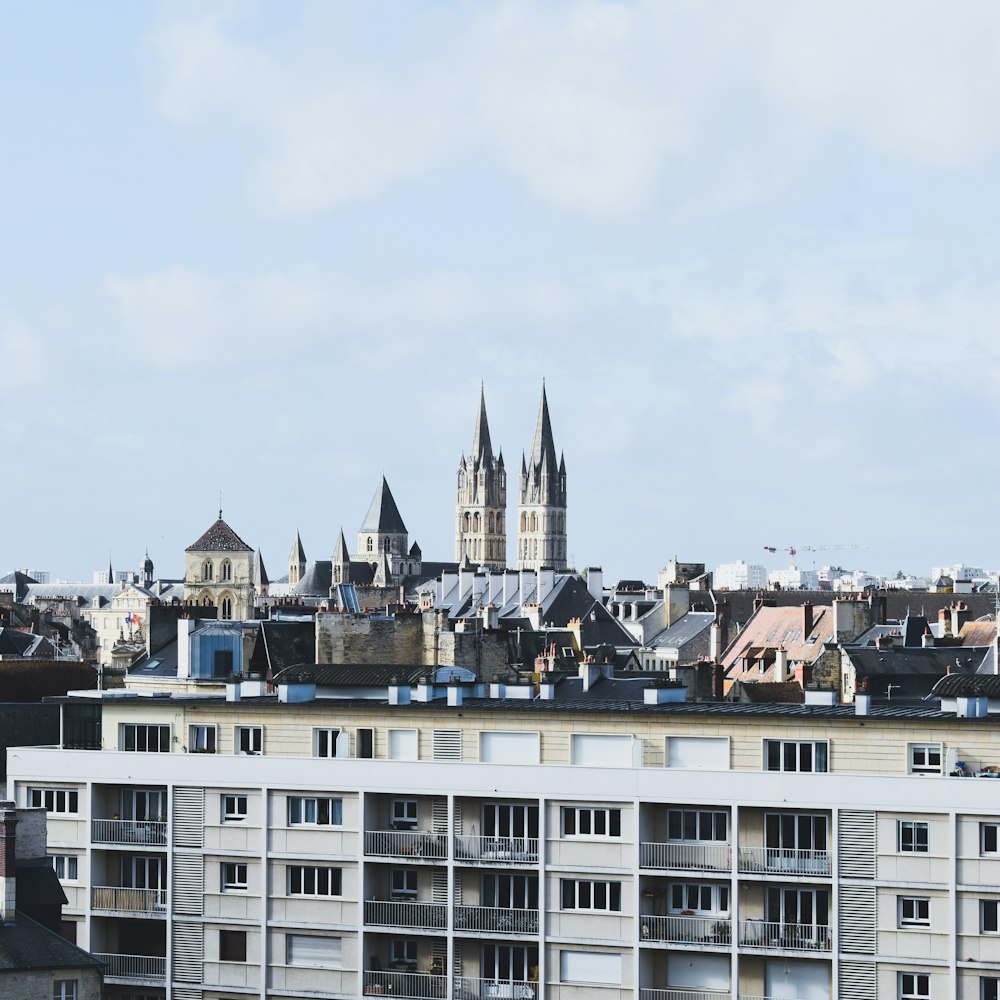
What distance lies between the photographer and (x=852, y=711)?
4184cm

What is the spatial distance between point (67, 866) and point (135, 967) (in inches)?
98.2

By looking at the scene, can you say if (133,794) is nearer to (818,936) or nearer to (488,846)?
(488,846)

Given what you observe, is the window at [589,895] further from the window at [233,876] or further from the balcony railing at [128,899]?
the balcony railing at [128,899]

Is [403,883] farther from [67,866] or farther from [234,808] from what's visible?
[67,866]

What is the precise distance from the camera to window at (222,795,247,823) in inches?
1695

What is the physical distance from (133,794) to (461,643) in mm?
28636

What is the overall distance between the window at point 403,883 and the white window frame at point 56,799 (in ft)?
22.5

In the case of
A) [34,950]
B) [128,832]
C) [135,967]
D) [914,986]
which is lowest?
[135,967]

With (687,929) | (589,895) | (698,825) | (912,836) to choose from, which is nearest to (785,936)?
(687,929)

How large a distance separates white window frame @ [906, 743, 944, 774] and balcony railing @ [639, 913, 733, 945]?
4.41 meters

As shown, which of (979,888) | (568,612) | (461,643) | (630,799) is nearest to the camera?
(979,888)

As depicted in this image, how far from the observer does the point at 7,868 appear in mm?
35656

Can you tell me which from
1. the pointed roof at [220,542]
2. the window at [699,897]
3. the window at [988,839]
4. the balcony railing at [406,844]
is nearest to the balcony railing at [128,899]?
the balcony railing at [406,844]

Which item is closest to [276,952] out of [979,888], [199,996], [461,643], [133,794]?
[199,996]
